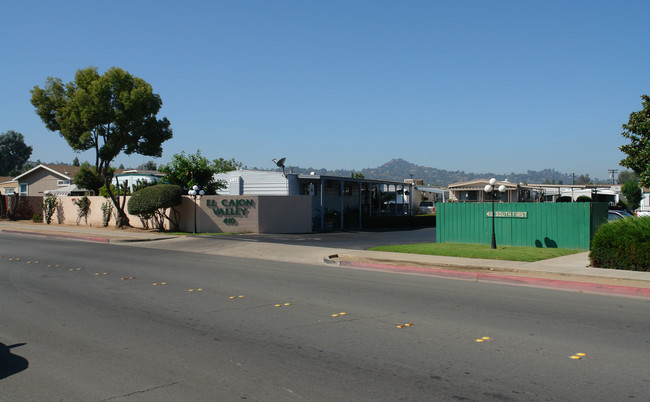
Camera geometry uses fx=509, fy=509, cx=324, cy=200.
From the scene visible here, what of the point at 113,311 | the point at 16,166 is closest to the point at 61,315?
the point at 113,311

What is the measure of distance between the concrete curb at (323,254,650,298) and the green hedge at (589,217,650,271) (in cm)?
251

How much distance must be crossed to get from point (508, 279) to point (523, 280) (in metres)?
0.37

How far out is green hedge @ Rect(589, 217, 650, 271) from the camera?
1373 cm

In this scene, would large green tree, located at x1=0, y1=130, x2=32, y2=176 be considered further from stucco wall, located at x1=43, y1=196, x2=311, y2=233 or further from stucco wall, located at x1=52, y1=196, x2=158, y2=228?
stucco wall, located at x1=43, y1=196, x2=311, y2=233

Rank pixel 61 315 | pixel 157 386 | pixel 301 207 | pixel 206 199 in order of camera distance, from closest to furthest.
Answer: pixel 157 386 < pixel 61 315 < pixel 206 199 < pixel 301 207

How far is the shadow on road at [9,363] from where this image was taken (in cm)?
586

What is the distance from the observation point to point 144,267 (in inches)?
609

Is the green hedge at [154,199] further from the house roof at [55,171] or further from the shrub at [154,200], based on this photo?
the house roof at [55,171]

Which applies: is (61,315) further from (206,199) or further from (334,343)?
(206,199)

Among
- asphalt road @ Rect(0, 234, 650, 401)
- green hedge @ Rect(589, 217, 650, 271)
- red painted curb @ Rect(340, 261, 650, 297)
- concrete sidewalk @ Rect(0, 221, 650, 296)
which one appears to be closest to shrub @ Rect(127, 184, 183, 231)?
concrete sidewalk @ Rect(0, 221, 650, 296)

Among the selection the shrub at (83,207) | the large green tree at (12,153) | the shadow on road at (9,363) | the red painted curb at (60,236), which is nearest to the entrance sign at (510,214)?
the red painted curb at (60,236)

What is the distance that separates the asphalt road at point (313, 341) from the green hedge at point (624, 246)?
4109mm

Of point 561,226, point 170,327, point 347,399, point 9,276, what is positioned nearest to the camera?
point 347,399

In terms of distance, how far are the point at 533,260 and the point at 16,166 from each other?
116680 millimetres
